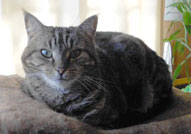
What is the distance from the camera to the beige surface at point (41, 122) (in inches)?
31.3

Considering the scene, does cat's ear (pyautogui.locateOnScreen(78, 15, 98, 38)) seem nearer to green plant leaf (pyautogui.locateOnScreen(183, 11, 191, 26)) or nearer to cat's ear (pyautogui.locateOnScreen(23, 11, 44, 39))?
cat's ear (pyautogui.locateOnScreen(23, 11, 44, 39))

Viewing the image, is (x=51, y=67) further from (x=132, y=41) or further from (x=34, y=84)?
(x=132, y=41)

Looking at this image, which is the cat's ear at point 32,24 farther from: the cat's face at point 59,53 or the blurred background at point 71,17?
the blurred background at point 71,17

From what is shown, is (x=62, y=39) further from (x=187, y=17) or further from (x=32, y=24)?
(x=187, y=17)

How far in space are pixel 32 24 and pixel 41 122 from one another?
17.2 inches

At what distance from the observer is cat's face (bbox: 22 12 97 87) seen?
99 cm

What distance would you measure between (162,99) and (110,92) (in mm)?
338

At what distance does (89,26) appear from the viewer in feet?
3.67

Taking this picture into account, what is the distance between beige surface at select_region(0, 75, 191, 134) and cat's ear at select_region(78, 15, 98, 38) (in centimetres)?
35

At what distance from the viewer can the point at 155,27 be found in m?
2.55

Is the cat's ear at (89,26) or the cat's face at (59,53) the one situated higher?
the cat's ear at (89,26)

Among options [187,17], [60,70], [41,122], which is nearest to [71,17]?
[187,17]

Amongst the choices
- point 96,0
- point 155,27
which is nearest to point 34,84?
point 96,0

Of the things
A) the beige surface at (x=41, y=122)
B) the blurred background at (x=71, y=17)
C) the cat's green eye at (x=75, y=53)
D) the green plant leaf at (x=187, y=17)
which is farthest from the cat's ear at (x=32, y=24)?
the green plant leaf at (x=187, y=17)
